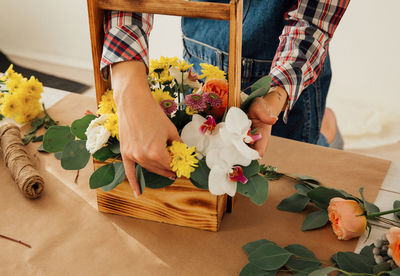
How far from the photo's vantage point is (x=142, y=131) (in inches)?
27.8

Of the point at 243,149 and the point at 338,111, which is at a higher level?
the point at 243,149

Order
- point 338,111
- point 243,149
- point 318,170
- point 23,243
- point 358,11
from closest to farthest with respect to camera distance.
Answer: point 243,149
point 23,243
point 318,170
point 358,11
point 338,111

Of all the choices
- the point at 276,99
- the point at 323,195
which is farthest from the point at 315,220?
the point at 276,99

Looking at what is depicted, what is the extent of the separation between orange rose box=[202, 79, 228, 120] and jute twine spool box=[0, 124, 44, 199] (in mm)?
441

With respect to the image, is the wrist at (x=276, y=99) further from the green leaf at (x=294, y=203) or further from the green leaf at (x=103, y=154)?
the green leaf at (x=103, y=154)

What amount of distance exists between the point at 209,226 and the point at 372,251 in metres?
0.31

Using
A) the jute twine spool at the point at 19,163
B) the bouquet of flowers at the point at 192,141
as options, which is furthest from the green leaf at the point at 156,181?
the jute twine spool at the point at 19,163

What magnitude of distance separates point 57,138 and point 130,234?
0.24 metres

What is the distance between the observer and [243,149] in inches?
27.6

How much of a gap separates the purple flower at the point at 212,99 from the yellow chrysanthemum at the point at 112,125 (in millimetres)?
171

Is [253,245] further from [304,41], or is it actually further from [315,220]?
[304,41]

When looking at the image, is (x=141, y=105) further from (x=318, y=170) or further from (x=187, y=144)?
(x=318, y=170)

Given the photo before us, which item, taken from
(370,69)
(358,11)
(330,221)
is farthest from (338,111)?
(330,221)

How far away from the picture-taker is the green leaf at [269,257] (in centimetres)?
73
